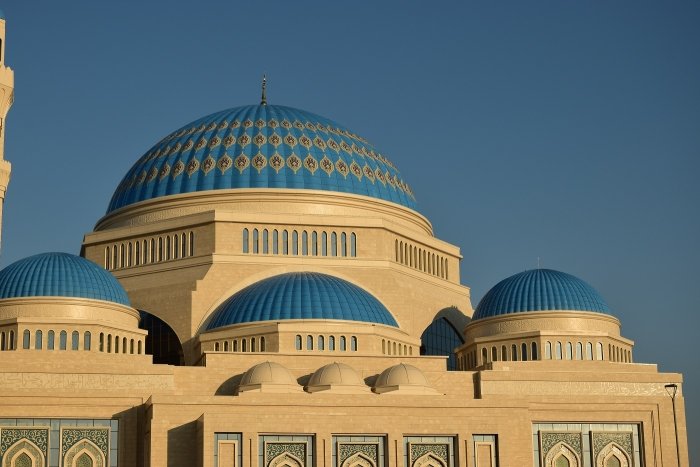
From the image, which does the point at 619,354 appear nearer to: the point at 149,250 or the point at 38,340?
the point at 149,250

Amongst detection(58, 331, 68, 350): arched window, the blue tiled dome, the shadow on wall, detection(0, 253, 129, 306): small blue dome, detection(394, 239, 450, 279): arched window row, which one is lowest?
detection(58, 331, 68, 350): arched window

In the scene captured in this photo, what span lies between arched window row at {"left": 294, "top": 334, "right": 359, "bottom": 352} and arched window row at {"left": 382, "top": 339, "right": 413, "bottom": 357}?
1.24 metres

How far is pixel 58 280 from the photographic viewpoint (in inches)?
1718

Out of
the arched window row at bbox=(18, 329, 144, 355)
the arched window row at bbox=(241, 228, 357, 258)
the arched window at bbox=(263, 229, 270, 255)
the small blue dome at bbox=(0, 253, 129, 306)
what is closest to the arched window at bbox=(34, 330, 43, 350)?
the arched window row at bbox=(18, 329, 144, 355)

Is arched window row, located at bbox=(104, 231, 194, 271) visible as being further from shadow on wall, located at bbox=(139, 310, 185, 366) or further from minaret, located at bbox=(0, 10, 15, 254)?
minaret, located at bbox=(0, 10, 15, 254)

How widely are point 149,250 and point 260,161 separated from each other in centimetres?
513

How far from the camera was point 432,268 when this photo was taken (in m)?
52.2

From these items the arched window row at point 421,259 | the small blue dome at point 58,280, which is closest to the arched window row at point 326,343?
the small blue dome at point 58,280

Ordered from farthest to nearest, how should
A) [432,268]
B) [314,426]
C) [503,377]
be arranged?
[432,268] < [503,377] < [314,426]

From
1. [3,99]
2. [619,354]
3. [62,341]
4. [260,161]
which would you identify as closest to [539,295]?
[619,354]

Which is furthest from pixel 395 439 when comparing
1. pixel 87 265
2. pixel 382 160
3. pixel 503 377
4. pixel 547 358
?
pixel 382 160

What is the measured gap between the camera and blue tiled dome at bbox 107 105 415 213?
51.1 metres

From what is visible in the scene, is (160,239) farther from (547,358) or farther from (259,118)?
(547,358)

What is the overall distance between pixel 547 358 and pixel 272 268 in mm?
9712
